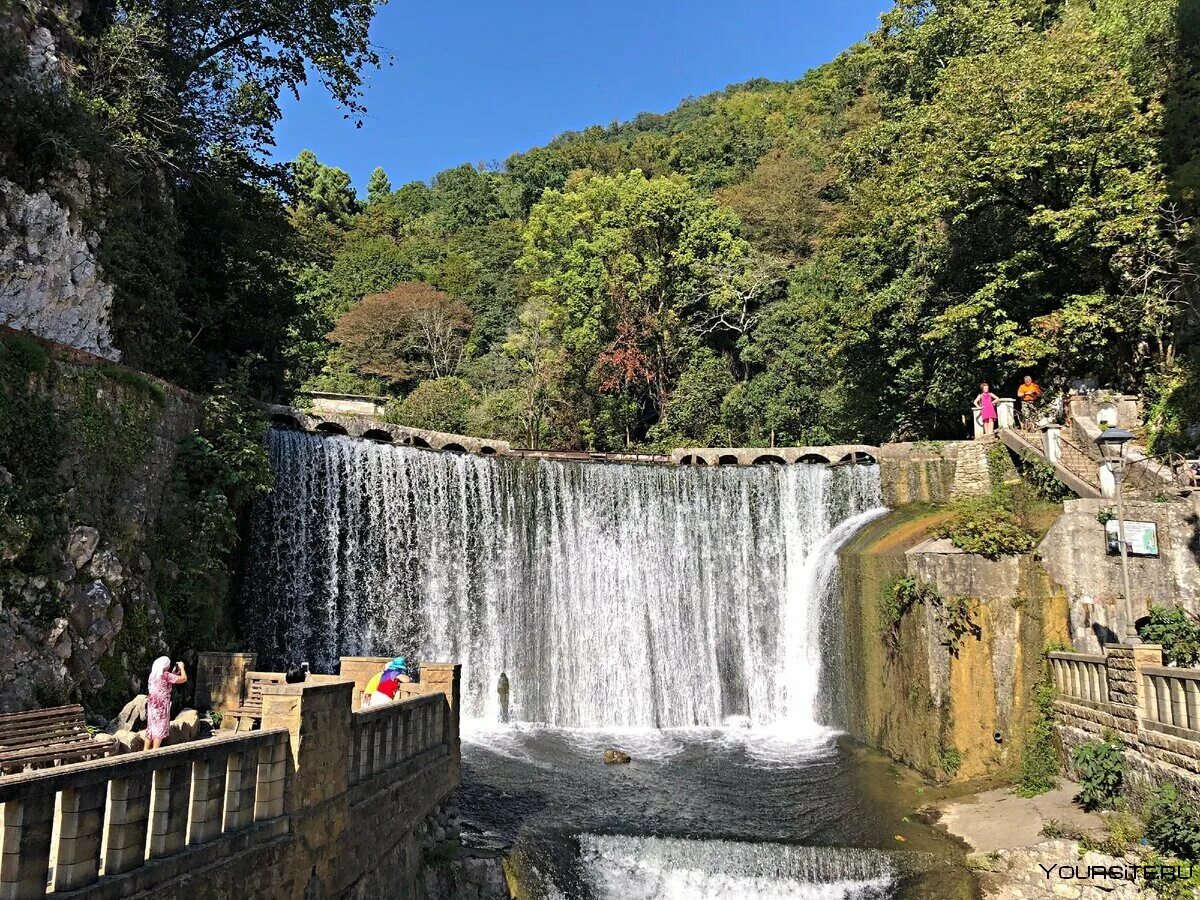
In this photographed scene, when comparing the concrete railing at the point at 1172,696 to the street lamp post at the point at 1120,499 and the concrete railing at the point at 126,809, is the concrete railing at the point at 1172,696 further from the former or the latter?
the concrete railing at the point at 126,809

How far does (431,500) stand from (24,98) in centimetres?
1034

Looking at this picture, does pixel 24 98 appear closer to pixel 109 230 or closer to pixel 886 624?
pixel 109 230

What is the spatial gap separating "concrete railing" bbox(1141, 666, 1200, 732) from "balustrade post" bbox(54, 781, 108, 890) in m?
11.2

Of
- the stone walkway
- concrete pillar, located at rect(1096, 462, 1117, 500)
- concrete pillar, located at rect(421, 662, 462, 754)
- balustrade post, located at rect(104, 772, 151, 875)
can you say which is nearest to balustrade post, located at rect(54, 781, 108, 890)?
balustrade post, located at rect(104, 772, 151, 875)

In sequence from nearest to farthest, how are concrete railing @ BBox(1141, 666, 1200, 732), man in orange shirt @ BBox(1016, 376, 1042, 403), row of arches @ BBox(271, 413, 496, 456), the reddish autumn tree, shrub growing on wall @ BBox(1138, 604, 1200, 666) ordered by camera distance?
concrete railing @ BBox(1141, 666, 1200, 732) → shrub growing on wall @ BBox(1138, 604, 1200, 666) → row of arches @ BBox(271, 413, 496, 456) → man in orange shirt @ BBox(1016, 376, 1042, 403) → the reddish autumn tree

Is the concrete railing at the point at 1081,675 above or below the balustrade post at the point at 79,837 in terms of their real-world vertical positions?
below

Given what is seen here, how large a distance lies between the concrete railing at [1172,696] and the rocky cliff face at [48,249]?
1552 cm

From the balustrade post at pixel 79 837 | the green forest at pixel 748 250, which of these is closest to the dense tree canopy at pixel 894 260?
the green forest at pixel 748 250

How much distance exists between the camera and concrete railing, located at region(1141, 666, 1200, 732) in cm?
1020

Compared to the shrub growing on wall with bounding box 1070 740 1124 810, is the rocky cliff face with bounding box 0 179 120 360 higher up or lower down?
higher up

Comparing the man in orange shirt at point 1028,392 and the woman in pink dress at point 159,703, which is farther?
the man in orange shirt at point 1028,392

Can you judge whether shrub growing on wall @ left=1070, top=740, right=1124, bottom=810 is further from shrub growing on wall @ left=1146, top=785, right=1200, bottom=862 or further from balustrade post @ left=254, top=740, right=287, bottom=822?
balustrade post @ left=254, top=740, right=287, bottom=822

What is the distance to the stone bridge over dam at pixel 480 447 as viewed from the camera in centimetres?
1956

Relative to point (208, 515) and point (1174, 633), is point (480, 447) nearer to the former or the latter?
point (208, 515)
